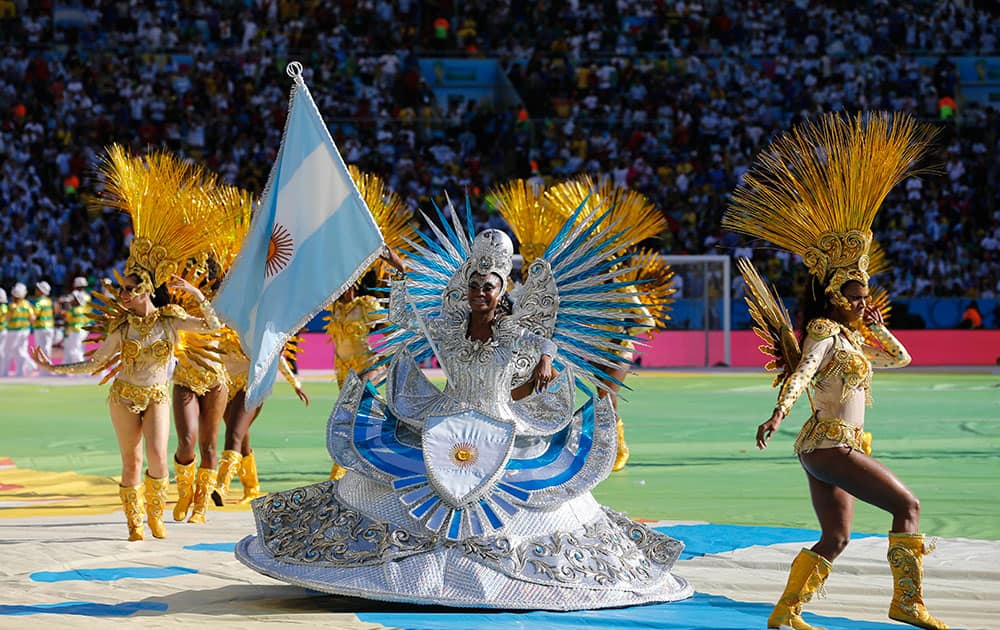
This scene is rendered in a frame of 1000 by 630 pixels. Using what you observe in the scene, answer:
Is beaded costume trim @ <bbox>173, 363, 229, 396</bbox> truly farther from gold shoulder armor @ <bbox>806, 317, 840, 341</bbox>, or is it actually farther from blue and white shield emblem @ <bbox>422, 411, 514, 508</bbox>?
gold shoulder armor @ <bbox>806, 317, 840, 341</bbox>

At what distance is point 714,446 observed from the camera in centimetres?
1295

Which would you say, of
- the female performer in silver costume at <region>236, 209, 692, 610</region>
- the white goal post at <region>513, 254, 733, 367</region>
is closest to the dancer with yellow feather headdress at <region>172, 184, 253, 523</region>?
the female performer in silver costume at <region>236, 209, 692, 610</region>

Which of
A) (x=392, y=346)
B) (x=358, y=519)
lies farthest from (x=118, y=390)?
(x=358, y=519)

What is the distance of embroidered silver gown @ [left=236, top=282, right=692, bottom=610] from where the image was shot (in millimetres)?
5719

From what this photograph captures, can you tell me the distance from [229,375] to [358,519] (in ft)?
11.7

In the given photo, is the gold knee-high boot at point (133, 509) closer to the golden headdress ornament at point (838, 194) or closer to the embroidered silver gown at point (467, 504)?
the embroidered silver gown at point (467, 504)

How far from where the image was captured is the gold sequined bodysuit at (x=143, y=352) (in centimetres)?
787

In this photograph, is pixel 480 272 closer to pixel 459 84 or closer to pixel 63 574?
pixel 63 574

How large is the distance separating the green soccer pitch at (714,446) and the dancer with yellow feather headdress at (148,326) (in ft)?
7.80

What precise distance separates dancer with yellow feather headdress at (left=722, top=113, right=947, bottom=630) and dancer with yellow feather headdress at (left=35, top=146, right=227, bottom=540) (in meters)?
3.24

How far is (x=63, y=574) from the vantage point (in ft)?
22.4

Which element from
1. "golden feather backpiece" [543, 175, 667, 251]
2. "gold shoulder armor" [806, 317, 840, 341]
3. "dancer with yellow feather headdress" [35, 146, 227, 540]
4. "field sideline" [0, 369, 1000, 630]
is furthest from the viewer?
"golden feather backpiece" [543, 175, 667, 251]

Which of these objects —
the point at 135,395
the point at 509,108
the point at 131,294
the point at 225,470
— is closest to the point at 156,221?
the point at 131,294

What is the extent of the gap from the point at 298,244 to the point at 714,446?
6.63 m
